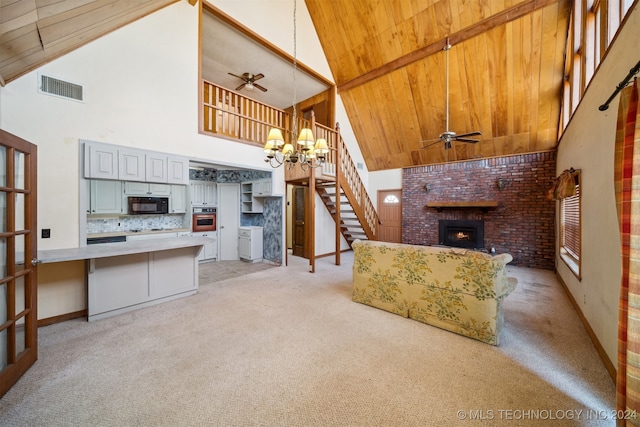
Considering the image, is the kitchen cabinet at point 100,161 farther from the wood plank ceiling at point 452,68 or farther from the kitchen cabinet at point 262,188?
the wood plank ceiling at point 452,68

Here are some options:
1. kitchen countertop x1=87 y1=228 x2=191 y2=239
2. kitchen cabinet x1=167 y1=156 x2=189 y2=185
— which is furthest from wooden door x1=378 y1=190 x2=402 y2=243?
kitchen cabinet x1=167 y1=156 x2=189 y2=185

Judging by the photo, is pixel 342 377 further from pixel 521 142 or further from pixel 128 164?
pixel 521 142

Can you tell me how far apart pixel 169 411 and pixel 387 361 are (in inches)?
68.1

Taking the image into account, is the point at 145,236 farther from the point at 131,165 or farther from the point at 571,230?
the point at 571,230

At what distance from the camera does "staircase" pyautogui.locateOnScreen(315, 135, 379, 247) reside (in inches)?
251

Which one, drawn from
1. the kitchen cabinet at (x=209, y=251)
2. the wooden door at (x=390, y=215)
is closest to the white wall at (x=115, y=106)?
the kitchen cabinet at (x=209, y=251)

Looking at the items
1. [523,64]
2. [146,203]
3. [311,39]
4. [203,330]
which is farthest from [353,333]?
[311,39]

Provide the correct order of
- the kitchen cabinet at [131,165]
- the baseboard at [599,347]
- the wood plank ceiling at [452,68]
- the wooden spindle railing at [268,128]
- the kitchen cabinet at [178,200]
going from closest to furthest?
the baseboard at [599,347]
the kitchen cabinet at [131,165]
the wood plank ceiling at [452,68]
the wooden spindle railing at [268,128]
the kitchen cabinet at [178,200]

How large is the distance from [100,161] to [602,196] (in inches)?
227

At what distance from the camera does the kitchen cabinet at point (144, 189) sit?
14.7 ft

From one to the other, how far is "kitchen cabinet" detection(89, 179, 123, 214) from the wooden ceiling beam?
607cm

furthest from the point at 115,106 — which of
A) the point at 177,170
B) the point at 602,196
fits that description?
the point at 602,196

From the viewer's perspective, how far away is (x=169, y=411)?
1644mm

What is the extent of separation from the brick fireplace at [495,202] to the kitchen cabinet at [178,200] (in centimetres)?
617
